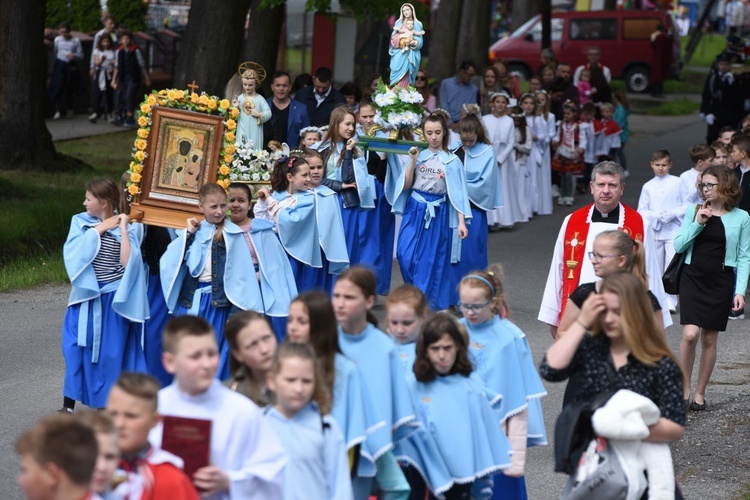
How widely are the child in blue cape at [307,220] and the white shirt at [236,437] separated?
5.63 metres

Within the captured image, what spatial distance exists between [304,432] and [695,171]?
26.1ft

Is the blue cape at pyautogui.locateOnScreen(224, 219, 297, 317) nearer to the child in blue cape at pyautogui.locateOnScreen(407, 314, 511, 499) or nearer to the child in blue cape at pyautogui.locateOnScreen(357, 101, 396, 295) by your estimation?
the child in blue cape at pyautogui.locateOnScreen(407, 314, 511, 499)

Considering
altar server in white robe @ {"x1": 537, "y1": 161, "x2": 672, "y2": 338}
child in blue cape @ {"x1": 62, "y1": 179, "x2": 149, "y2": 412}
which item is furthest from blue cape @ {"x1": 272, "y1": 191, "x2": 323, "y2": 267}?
altar server in white robe @ {"x1": 537, "y1": 161, "x2": 672, "y2": 338}

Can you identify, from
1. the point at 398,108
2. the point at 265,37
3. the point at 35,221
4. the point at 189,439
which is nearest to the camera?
the point at 189,439

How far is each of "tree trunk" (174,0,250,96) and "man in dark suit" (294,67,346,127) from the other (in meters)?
2.78

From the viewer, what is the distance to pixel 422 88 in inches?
647

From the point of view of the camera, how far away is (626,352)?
5.17 metres

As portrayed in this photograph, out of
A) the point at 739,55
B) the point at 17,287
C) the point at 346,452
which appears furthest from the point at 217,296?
the point at 739,55

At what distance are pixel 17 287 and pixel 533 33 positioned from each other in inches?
952

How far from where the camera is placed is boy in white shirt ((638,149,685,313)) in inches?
462

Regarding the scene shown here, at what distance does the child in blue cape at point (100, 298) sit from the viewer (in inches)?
323

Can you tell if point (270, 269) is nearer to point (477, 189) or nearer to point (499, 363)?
point (499, 363)

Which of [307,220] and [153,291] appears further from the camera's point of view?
[307,220]

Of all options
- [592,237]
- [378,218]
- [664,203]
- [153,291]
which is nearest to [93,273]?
[153,291]
